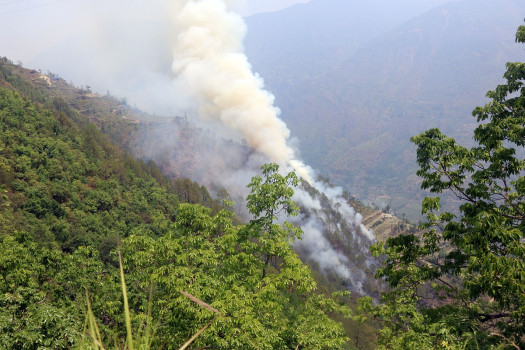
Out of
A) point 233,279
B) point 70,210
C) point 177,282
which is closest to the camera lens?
point 177,282

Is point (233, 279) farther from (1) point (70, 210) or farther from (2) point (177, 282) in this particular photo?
(1) point (70, 210)

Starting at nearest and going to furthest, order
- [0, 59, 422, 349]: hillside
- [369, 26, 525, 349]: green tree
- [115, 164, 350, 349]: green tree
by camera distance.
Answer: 1. [369, 26, 525, 349]: green tree
2. [115, 164, 350, 349]: green tree
3. [0, 59, 422, 349]: hillside

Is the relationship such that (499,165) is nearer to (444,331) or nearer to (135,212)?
(444,331)

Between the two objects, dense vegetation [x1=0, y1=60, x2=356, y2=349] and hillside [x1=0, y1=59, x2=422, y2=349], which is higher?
hillside [x1=0, y1=59, x2=422, y2=349]

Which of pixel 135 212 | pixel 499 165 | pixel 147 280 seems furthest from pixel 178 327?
pixel 135 212

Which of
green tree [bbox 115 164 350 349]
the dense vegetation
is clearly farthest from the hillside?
green tree [bbox 115 164 350 349]

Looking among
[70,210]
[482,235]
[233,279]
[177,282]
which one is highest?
[70,210]

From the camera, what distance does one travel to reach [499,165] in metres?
8.62

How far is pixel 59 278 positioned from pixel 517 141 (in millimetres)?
24717

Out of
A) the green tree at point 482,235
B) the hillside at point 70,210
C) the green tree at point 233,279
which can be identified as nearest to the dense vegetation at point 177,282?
the green tree at point 233,279

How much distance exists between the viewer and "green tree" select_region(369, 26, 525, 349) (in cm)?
647

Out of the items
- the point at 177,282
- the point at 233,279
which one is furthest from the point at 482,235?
the point at 177,282

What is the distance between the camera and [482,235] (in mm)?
6957

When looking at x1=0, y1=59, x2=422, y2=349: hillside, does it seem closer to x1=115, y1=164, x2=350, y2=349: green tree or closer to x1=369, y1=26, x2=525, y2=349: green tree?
x1=115, y1=164, x2=350, y2=349: green tree
